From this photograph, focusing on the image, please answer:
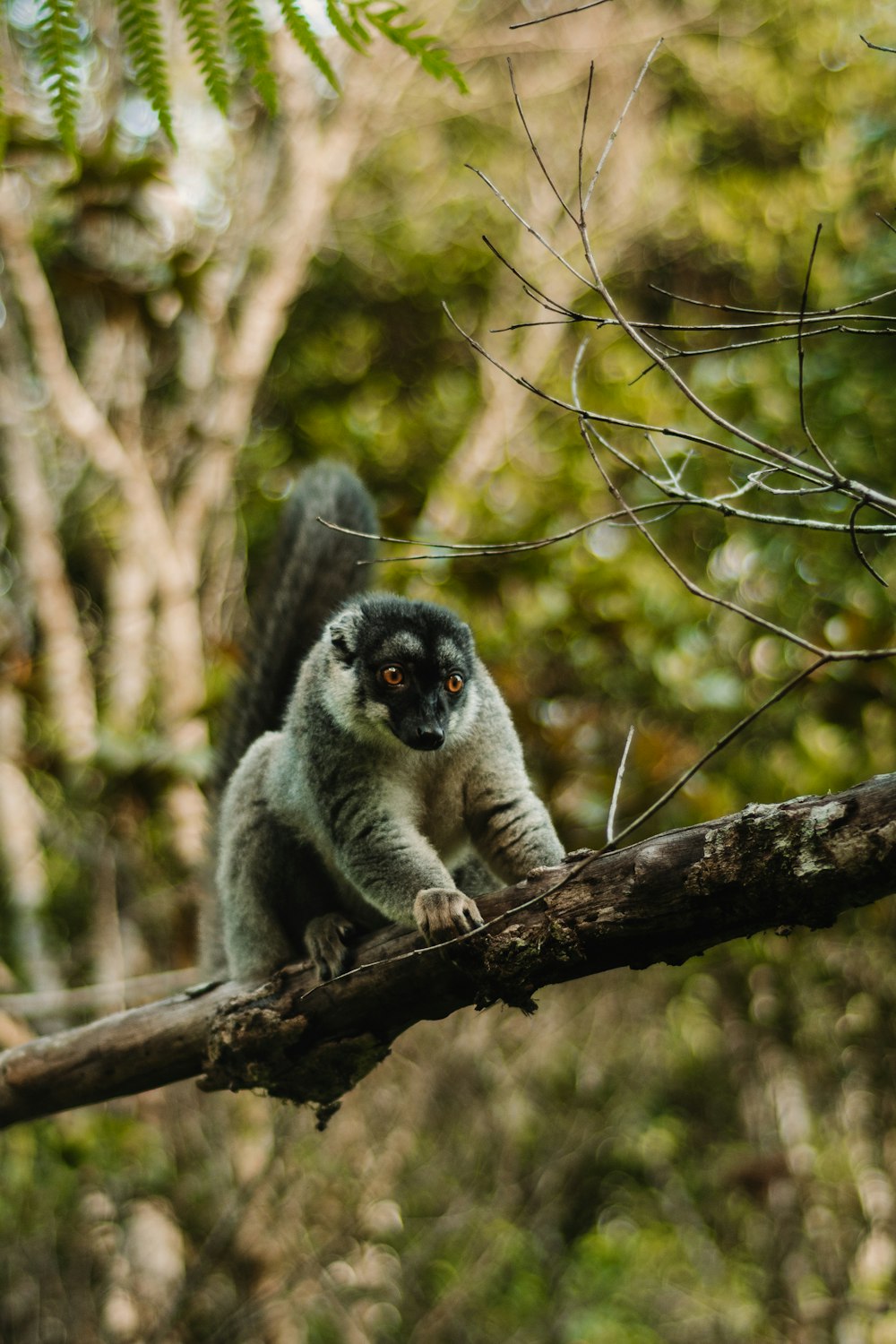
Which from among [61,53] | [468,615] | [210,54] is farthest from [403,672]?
[468,615]

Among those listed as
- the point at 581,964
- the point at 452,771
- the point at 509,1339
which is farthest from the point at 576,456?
the point at 509,1339

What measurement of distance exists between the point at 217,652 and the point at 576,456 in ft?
9.59

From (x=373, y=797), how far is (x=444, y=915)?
683mm

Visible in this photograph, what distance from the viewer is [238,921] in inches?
155

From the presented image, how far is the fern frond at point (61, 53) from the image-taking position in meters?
2.16

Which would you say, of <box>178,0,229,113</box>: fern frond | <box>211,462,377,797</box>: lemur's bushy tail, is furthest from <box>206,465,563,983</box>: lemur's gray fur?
<box>178,0,229,113</box>: fern frond

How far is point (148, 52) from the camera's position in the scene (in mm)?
2309

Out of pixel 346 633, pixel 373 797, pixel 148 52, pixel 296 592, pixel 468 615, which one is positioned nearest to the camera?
pixel 148 52

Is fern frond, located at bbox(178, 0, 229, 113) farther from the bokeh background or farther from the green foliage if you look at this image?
the bokeh background

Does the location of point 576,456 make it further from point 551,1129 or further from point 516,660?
point 551,1129

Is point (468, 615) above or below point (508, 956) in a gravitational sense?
above

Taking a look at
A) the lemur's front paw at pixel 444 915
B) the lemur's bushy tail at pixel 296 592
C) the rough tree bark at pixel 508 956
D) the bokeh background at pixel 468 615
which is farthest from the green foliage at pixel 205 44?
the bokeh background at pixel 468 615

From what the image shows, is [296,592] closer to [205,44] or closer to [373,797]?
[373,797]

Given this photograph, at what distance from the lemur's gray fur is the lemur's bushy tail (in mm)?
578
